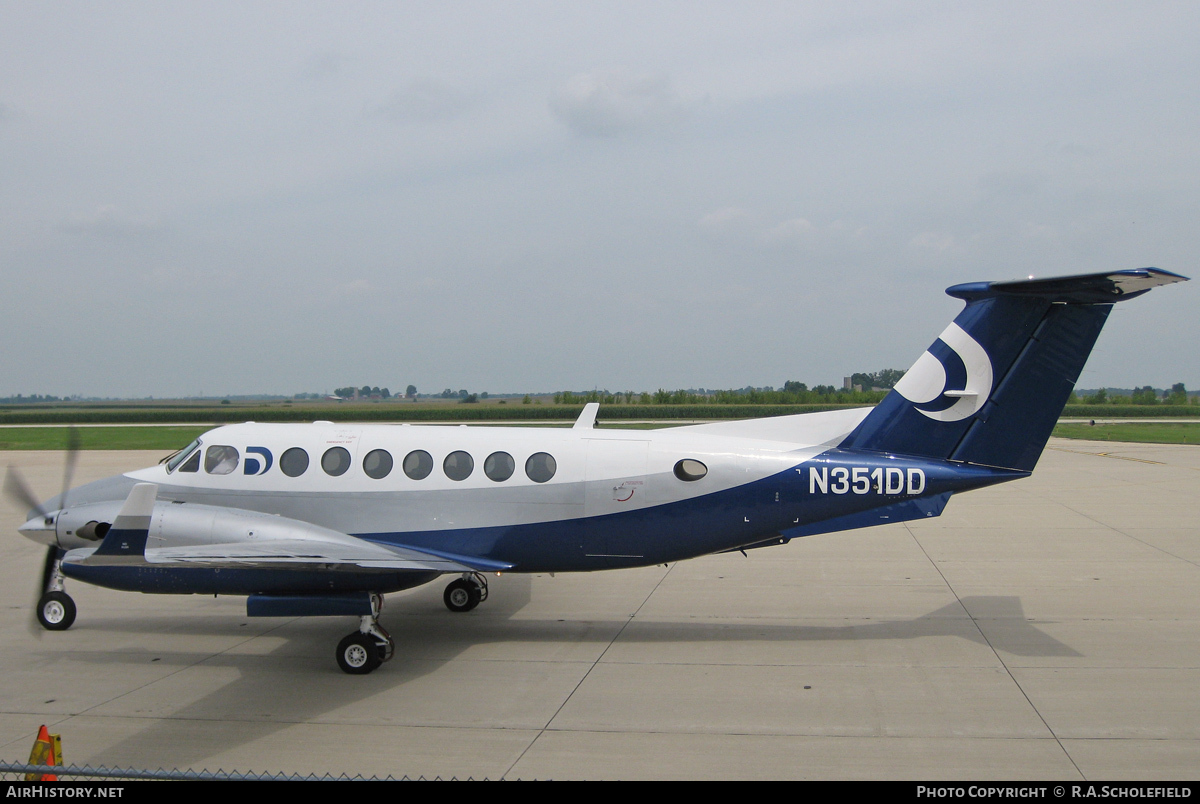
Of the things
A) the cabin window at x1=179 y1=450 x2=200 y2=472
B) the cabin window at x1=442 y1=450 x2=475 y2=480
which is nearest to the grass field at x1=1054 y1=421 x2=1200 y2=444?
the cabin window at x1=442 y1=450 x2=475 y2=480

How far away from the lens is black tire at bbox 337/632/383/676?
852cm

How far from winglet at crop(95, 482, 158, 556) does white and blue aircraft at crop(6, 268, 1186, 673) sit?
0.93 meters

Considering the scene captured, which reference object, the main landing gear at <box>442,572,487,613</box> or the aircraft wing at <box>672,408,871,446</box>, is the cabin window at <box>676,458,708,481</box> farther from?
the main landing gear at <box>442,572,487,613</box>

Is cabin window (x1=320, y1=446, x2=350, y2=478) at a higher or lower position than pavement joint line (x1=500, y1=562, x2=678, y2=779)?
higher

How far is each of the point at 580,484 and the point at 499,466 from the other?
981 millimetres

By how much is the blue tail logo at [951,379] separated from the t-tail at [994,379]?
0.01 meters

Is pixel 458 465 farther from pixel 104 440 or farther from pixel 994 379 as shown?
pixel 104 440

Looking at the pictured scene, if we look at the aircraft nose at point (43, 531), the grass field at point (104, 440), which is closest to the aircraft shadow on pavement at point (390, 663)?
the aircraft nose at point (43, 531)

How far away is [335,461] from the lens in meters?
9.67

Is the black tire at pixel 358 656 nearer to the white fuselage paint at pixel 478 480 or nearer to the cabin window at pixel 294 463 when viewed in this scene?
the white fuselage paint at pixel 478 480

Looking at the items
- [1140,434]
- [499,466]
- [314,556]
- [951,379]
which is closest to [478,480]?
[499,466]

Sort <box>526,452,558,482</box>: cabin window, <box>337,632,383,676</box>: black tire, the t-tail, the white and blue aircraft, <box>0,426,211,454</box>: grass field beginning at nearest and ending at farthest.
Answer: <box>337,632,383,676</box>: black tire
the white and blue aircraft
the t-tail
<box>526,452,558,482</box>: cabin window
<box>0,426,211,454</box>: grass field

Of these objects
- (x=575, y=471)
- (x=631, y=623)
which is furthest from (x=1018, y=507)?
(x=575, y=471)

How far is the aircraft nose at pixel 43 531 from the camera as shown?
31.1 feet
